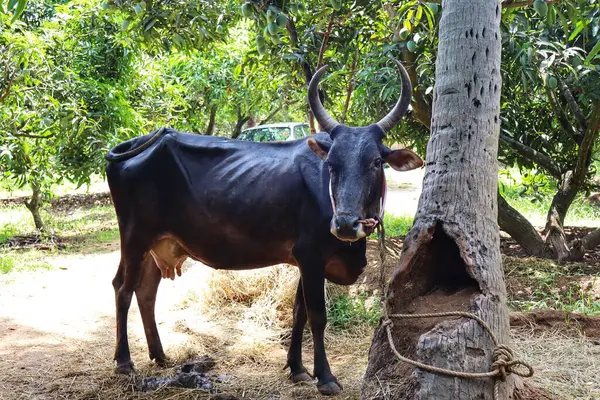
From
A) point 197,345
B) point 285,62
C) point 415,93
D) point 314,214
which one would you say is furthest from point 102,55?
point 314,214

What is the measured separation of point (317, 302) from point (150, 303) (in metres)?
1.52

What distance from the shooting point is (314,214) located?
4.44m

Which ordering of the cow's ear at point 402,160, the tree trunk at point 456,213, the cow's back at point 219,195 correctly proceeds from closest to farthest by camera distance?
the tree trunk at point 456,213 < the cow's ear at point 402,160 < the cow's back at point 219,195

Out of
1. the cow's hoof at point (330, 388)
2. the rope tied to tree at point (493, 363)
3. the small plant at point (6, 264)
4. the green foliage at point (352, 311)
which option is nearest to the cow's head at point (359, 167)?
the rope tied to tree at point (493, 363)

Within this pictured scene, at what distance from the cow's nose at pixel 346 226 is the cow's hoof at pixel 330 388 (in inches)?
47.7

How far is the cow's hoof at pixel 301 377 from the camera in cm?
469

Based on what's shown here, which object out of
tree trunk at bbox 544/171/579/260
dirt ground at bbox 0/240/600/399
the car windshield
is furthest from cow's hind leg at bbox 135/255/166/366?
the car windshield

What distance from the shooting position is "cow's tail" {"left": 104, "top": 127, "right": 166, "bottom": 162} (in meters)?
5.02

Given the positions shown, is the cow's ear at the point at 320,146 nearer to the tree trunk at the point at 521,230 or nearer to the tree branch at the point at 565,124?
the tree trunk at the point at 521,230

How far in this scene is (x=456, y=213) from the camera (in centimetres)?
308

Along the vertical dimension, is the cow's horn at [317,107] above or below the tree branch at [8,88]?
below

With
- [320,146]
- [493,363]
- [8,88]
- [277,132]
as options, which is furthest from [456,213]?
[277,132]

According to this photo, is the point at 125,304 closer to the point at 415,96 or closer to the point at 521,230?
the point at 415,96

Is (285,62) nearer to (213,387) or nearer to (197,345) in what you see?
(197,345)
